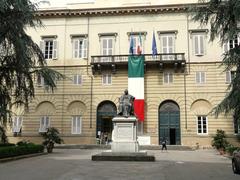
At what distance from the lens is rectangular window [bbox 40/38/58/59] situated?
41.6 m

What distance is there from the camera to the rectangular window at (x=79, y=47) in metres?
41.0

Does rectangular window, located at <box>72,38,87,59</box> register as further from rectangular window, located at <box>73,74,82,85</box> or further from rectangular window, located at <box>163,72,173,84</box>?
rectangular window, located at <box>163,72,173,84</box>

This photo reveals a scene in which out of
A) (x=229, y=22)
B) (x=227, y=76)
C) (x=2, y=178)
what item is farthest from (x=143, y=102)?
(x=2, y=178)

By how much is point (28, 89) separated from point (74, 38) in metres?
20.9

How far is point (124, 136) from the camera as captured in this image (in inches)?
801

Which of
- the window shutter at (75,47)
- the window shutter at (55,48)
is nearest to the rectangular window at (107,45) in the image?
the window shutter at (75,47)

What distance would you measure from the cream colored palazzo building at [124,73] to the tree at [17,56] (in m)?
17.3

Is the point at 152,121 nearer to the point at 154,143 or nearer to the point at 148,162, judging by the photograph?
the point at 154,143

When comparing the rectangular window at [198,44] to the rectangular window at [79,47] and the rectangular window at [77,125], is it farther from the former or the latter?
the rectangular window at [77,125]

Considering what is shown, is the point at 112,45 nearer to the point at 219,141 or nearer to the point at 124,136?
the point at 219,141

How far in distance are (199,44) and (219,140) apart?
11.2 metres

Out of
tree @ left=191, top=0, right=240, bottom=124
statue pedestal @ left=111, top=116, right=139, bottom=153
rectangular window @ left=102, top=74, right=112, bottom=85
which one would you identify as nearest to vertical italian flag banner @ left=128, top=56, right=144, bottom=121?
rectangular window @ left=102, top=74, right=112, bottom=85

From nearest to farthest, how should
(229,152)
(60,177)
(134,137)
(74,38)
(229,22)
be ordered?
(60,177), (229,22), (134,137), (229,152), (74,38)

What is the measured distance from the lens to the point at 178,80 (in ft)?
127
